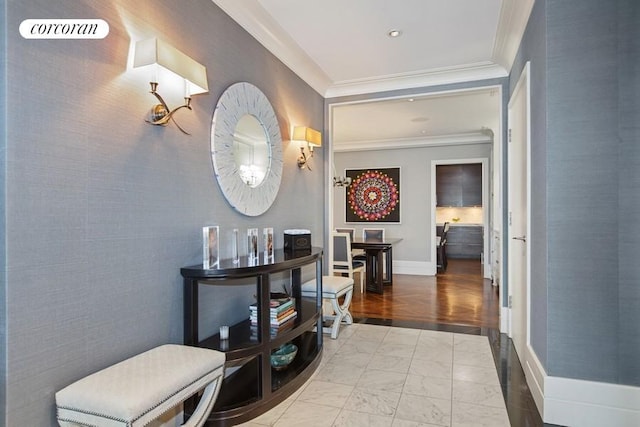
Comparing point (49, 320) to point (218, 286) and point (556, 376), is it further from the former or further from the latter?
point (556, 376)

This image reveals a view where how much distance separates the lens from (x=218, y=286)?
2.42m

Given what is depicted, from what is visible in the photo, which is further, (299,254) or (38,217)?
(299,254)

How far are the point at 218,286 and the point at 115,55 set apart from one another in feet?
4.68

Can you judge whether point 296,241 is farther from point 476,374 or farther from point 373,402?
point 476,374

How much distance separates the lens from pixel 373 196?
773 cm

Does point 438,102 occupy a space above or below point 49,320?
A: above

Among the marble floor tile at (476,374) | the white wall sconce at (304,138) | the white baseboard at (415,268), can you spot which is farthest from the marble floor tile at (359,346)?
the white baseboard at (415,268)

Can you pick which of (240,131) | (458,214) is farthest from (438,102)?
(458,214)

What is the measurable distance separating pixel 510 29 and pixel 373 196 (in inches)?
195

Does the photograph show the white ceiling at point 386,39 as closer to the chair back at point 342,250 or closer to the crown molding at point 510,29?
the crown molding at point 510,29

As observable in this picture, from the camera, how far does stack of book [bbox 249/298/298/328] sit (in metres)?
2.44

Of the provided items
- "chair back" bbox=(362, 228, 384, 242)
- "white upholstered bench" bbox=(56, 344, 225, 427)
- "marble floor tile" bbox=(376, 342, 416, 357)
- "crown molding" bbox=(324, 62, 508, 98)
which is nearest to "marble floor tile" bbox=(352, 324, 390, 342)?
"marble floor tile" bbox=(376, 342, 416, 357)

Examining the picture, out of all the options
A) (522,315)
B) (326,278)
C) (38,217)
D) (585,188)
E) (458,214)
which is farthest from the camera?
(458,214)

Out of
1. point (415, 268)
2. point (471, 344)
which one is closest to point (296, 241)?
point (471, 344)
